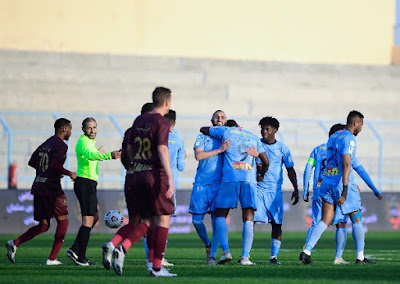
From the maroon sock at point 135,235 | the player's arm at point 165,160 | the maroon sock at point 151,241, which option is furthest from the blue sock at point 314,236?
the player's arm at point 165,160

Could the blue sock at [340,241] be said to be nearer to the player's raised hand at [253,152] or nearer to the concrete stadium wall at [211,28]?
the player's raised hand at [253,152]

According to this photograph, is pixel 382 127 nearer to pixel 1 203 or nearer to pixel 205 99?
pixel 205 99

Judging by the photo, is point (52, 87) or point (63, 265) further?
point (52, 87)

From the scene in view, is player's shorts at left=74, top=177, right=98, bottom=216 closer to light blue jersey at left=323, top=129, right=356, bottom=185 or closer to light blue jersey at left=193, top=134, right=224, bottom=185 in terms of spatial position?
light blue jersey at left=193, top=134, right=224, bottom=185

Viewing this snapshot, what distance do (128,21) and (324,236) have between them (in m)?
15.5

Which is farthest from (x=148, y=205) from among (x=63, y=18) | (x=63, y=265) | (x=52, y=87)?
(x=63, y=18)

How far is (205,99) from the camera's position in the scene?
118 ft

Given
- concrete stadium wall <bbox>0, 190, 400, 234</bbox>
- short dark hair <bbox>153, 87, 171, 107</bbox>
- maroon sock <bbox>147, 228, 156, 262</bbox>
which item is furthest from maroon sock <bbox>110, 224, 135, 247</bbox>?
concrete stadium wall <bbox>0, 190, 400, 234</bbox>

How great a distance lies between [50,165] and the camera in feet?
51.2

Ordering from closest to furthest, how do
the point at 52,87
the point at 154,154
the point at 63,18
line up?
the point at 154,154, the point at 52,87, the point at 63,18

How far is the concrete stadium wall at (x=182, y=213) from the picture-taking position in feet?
82.1

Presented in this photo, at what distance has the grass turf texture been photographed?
1255 centimetres

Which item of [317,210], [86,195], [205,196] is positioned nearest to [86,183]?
[86,195]

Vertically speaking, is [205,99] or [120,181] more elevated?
[205,99]
